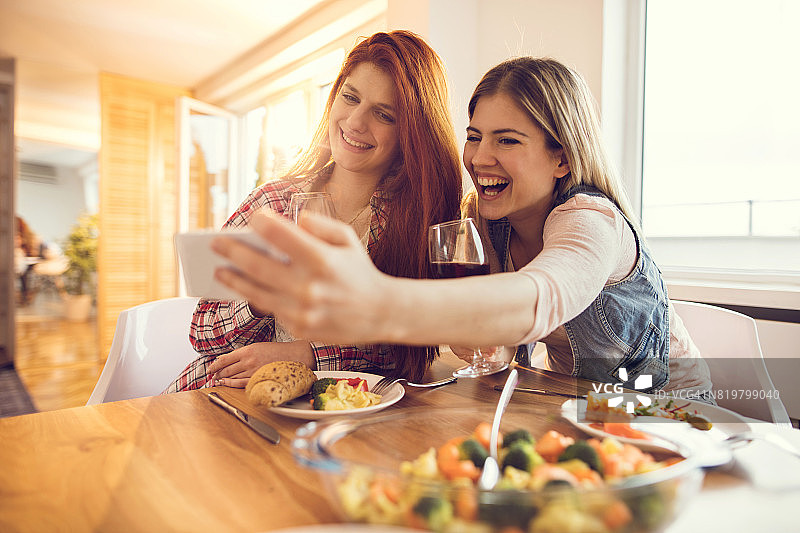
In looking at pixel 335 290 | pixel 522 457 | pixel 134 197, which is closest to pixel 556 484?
pixel 522 457

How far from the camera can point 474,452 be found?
496 mm

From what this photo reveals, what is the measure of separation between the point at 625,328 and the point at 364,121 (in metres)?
0.75

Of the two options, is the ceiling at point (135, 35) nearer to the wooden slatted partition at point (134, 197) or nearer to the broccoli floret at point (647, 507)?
the wooden slatted partition at point (134, 197)

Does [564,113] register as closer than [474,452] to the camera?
No

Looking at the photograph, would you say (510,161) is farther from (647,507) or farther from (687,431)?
(647,507)

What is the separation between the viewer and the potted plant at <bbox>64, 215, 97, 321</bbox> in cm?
738

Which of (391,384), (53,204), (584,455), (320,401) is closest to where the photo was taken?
(584,455)

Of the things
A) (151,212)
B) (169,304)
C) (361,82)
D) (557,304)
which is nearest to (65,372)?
(151,212)

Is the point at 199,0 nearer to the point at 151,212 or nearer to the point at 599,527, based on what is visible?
the point at 151,212

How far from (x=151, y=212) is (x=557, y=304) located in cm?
533

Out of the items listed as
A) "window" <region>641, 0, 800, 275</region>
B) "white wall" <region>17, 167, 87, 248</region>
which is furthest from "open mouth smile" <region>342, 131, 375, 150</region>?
"white wall" <region>17, 167, 87, 248</region>

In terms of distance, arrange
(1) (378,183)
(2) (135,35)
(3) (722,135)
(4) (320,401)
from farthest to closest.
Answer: (2) (135,35) < (3) (722,135) < (1) (378,183) < (4) (320,401)

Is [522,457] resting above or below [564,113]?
below

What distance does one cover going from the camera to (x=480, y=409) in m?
0.66
